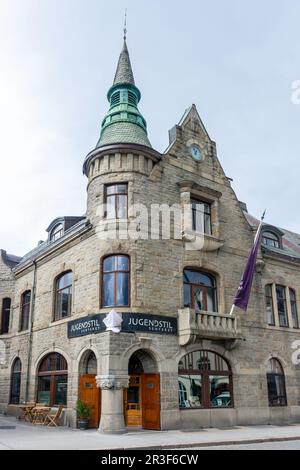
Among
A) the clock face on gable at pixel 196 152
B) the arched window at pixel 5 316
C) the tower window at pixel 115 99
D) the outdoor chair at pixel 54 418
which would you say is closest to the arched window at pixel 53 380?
the outdoor chair at pixel 54 418

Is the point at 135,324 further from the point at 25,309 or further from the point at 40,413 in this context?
the point at 25,309

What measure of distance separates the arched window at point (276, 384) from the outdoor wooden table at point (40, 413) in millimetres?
10639

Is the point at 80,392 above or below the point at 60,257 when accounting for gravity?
below

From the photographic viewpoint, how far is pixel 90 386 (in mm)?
19312

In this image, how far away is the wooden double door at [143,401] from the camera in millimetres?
18141

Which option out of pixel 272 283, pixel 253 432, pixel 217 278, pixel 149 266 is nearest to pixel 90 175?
pixel 149 266

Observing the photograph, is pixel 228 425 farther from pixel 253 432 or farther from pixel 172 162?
pixel 172 162

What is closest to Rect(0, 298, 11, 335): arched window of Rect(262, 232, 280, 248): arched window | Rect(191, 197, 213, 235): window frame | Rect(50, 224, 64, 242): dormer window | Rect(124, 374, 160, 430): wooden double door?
Rect(50, 224, 64, 242): dormer window

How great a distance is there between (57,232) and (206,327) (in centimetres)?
1112

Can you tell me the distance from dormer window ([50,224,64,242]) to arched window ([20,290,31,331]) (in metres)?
3.41

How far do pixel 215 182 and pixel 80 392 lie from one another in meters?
12.1

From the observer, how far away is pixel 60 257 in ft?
76.6

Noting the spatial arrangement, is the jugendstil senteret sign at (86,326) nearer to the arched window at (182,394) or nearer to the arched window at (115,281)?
the arched window at (115,281)

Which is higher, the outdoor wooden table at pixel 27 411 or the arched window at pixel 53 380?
the arched window at pixel 53 380
